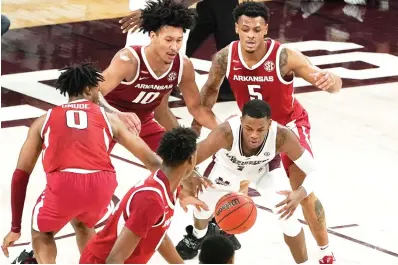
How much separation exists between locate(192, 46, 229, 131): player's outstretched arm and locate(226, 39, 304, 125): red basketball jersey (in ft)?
0.14

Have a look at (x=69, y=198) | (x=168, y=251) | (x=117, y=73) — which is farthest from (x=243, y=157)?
(x=69, y=198)

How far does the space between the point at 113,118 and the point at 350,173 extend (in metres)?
3.35

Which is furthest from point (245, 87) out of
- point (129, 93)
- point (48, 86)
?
point (48, 86)

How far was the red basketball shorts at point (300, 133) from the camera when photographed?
24.4 ft

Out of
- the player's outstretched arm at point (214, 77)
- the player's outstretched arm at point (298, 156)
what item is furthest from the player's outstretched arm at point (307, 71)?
the player's outstretched arm at point (298, 156)

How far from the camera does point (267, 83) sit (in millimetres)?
7660

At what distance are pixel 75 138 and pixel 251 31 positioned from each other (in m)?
1.86

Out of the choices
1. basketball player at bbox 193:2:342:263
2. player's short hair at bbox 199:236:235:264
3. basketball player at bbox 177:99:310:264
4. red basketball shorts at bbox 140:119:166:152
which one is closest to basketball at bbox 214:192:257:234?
basketball player at bbox 177:99:310:264

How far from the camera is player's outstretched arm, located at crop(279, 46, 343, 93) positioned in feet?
24.5

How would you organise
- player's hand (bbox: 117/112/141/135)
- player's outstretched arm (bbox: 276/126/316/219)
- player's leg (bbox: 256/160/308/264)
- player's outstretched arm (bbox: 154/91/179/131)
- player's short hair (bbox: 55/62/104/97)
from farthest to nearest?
1. player's outstretched arm (bbox: 154/91/179/131)
2. player's leg (bbox: 256/160/308/264)
3. player's hand (bbox: 117/112/141/135)
4. player's outstretched arm (bbox: 276/126/316/219)
5. player's short hair (bbox: 55/62/104/97)

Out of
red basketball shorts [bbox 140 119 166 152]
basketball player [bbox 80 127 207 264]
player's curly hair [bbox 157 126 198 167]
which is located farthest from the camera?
red basketball shorts [bbox 140 119 166 152]

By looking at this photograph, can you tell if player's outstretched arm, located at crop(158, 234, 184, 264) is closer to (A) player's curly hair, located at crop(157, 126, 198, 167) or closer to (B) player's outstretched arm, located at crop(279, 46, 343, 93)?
(A) player's curly hair, located at crop(157, 126, 198, 167)

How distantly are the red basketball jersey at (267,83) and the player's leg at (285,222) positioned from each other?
0.52m

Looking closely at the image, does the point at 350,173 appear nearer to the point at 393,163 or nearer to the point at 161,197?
the point at 393,163
